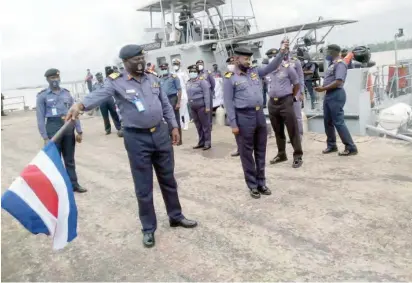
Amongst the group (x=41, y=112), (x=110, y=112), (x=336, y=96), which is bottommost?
(x=110, y=112)

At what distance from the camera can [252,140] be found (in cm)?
491

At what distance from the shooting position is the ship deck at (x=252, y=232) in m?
3.21

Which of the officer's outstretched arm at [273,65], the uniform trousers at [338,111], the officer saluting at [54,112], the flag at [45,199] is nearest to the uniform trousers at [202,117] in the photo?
the uniform trousers at [338,111]

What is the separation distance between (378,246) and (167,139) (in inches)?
84.2

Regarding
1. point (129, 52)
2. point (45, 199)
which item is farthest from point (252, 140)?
point (45, 199)

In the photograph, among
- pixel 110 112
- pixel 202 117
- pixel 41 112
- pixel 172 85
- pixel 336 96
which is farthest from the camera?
pixel 110 112

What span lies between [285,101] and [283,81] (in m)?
0.30

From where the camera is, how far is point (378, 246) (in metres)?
3.41

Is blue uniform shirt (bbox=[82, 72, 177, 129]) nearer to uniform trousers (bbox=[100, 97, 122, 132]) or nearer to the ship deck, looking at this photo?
the ship deck

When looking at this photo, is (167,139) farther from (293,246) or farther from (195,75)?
(195,75)

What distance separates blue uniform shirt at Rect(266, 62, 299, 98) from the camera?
591cm

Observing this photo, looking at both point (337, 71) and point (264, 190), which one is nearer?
point (264, 190)

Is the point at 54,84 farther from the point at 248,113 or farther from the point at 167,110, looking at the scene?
the point at 248,113

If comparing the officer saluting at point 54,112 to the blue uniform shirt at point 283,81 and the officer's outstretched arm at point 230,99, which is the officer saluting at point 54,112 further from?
the blue uniform shirt at point 283,81
